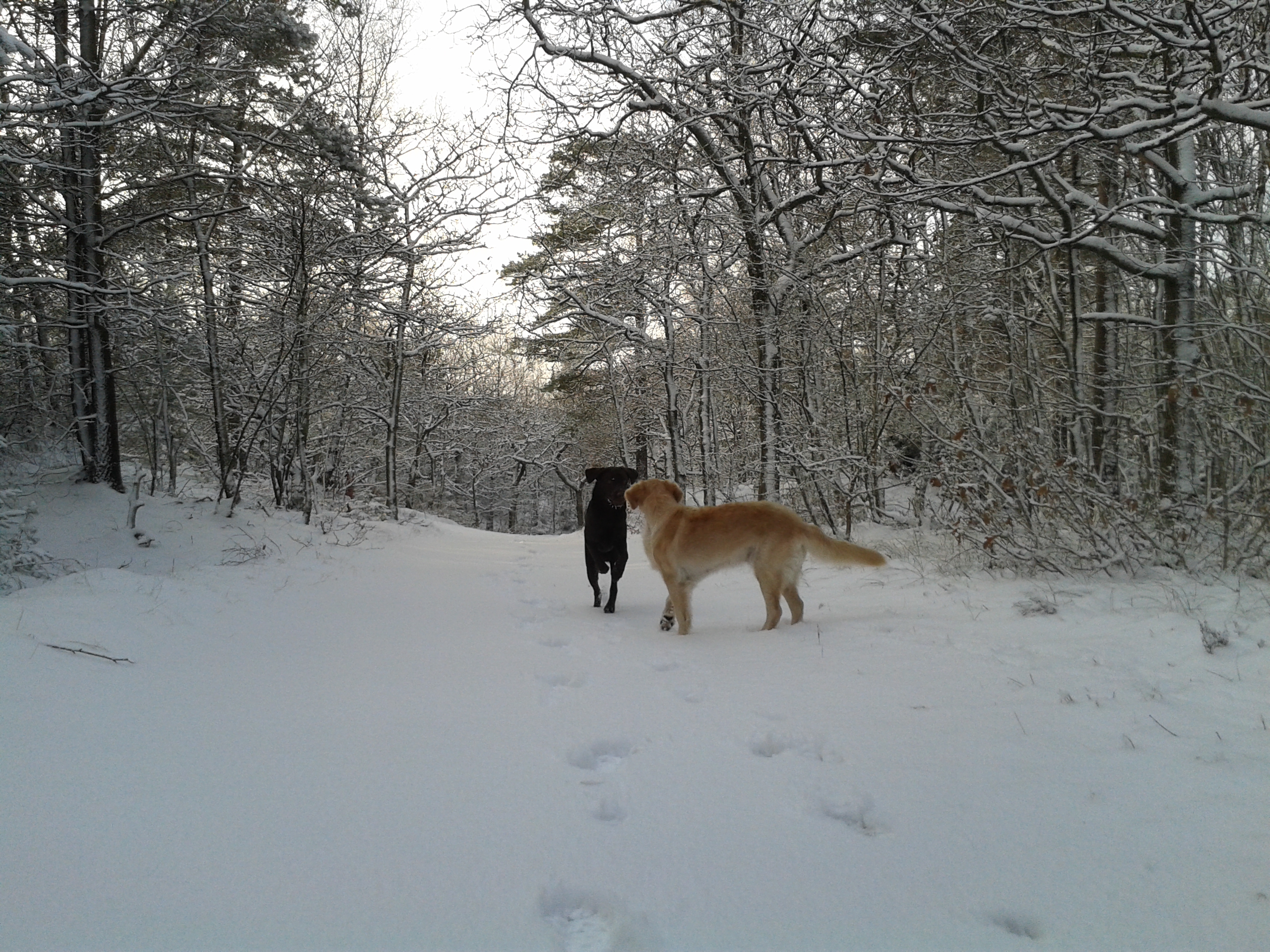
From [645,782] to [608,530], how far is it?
3793 millimetres

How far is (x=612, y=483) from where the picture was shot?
6289mm

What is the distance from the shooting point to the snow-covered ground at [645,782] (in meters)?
1.55

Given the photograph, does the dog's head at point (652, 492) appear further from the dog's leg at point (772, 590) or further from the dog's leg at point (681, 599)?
the dog's leg at point (772, 590)

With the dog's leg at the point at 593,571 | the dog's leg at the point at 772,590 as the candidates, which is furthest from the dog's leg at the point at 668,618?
the dog's leg at the point at 593,571

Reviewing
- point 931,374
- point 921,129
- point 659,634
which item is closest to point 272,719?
point 659,634

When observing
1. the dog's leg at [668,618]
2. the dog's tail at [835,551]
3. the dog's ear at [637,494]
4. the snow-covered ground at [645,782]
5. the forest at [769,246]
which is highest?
the forest at [769,246]

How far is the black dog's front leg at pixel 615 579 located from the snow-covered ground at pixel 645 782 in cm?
145

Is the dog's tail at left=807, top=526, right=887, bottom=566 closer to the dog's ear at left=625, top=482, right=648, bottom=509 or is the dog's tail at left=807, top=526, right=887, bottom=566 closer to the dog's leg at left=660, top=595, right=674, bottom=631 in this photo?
the dog's leg at left=660, top=595, right=674, bottom=631

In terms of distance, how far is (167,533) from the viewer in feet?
24.5

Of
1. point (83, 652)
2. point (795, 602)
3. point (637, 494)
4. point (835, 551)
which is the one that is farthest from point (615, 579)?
point (83, 652)

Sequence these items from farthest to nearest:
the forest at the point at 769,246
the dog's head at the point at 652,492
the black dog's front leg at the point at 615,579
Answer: the black dog's front leg at the point at 615,579 → the dog's head at the point at 652,492 → the forest at the point at 769,246

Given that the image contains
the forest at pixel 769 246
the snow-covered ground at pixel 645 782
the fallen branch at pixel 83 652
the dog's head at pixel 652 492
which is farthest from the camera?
the dog's head at pixel 652 492

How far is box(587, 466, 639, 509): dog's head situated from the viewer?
611 centimetres

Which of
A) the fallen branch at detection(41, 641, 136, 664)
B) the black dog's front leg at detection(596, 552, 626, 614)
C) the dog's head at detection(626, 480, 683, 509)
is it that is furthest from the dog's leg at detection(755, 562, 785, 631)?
the fallen branch at detection(41, 641, 136, 664)
